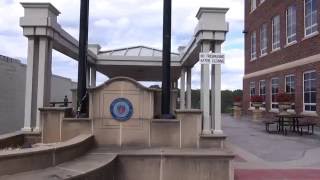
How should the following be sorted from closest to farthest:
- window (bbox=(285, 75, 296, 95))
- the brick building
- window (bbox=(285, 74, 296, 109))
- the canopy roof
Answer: the canopy roof → the brick building → window (bbox=(285, 74, 296, 109)) → window (bbox=(285, 75, 296, 95))

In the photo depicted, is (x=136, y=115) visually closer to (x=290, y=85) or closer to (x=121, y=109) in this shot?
(x=121, y=109)

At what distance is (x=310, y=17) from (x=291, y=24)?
361 cm

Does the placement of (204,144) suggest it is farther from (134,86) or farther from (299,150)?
(299,150)

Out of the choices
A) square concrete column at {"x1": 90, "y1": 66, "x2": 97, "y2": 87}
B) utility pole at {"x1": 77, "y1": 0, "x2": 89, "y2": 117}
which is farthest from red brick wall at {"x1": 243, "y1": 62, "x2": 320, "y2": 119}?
utility pole at {"x1": 77, "y1": 0, "x2": 89, "y2": 117}

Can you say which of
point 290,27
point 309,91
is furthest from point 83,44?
point 290,27

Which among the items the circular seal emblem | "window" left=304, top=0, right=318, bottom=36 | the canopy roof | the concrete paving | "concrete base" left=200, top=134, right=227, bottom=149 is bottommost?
the concrete paving

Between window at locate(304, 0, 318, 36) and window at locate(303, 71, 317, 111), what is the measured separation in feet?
7.75

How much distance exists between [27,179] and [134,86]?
4.52 metres

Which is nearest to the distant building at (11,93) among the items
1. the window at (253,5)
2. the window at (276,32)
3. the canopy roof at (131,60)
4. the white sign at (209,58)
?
the canopy roof at (131,60)

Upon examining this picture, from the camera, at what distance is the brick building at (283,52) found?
27.0m

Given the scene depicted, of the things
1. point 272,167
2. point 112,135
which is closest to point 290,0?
point 272,167

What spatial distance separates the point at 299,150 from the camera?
15945 millimetres

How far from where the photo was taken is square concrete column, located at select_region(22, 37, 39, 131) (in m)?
11.7

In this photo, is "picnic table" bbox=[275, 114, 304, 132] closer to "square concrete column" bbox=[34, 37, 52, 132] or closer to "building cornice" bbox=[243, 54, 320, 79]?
"building cornice" bbox=[243, 54, 320, 79]
